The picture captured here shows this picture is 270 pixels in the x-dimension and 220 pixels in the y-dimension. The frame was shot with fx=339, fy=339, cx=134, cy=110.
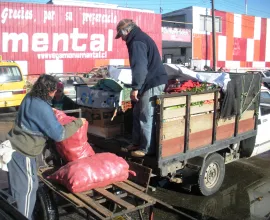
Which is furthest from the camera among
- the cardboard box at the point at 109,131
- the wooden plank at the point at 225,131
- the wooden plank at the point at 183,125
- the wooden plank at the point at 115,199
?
the wooden plank at the point at 225,131

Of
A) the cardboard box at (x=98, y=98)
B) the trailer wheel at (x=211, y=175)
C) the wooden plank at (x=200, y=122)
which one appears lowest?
the trailer wheel at (x=211, y=175)

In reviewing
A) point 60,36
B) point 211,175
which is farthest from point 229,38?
point 211,175

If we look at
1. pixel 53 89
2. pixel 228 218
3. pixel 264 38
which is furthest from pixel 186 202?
pixel 264 38

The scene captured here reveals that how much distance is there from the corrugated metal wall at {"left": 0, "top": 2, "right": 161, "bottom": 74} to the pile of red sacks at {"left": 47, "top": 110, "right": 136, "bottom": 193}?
63.7 feet

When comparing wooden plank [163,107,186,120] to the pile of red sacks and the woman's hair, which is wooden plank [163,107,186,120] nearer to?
the pile of red sacks

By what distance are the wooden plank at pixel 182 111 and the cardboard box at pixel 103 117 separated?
111 centimetres

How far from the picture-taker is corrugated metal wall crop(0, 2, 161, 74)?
71.4 ft

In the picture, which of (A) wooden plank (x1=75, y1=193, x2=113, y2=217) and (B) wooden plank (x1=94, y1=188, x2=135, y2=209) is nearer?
(A) wooden plank (x1=75, y1=193, x2=113, y2=217)

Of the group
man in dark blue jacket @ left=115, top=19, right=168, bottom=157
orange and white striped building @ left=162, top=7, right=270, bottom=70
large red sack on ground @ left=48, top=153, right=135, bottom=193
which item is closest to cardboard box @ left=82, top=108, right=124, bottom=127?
man in dark blue jacket @ left=115, top=19, right=168, bottom=157

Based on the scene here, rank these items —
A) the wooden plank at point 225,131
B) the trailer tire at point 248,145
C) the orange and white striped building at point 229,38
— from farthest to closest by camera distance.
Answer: the orange and white striped building at point 229,38, the trailer tire at point 248,145, the wooden plank at point 225,131

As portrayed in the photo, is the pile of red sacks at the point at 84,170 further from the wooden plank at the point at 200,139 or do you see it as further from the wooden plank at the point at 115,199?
the wooden plank at the point at 200,139

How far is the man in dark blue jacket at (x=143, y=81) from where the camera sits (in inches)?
171

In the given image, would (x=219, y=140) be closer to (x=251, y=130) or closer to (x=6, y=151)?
(x=251, y=130)

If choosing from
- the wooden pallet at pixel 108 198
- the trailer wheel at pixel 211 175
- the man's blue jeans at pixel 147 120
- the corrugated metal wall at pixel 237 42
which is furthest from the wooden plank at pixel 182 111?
the corrugated metal wall at pixel 237 42
